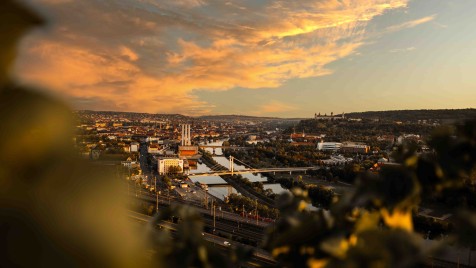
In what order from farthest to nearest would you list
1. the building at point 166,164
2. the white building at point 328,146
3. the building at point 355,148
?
the white building at point 328,146 → the building at point 355,148 → the building at point 166,164

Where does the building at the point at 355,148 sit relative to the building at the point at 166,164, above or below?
above

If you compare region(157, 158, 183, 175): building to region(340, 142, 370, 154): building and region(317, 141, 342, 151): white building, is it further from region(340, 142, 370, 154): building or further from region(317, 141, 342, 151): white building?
region(340, 142, 370, 154): building

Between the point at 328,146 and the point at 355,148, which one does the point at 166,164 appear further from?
the point at 328,146

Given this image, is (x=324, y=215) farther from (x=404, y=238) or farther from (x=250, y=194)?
(x=250, y=194)

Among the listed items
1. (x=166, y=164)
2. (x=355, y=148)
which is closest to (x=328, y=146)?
(x=355, y=148)

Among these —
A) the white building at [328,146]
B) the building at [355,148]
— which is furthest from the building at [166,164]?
the building at [355,148]

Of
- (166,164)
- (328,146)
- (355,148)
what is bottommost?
(166,164)

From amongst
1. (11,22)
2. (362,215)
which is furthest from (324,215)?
(11,22)

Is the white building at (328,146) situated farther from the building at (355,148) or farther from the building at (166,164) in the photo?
the building at (166,164)
